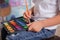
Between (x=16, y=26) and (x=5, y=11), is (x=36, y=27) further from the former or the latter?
(x=5, y=11)

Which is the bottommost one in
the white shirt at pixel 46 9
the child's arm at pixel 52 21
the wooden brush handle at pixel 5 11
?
the wooden brush handle at pixel 5 11

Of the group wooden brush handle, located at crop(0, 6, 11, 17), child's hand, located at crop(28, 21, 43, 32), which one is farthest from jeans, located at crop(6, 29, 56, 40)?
wooden brush handle, located at crop(0, 6, 11, 17)

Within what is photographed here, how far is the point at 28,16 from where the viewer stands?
1.12m

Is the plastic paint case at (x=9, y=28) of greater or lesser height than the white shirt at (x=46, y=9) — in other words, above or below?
below

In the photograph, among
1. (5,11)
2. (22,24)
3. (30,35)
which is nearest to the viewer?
(30,35)

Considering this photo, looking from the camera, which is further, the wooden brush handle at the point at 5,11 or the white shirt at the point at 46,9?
the wooden brush handle at the point at 5,11

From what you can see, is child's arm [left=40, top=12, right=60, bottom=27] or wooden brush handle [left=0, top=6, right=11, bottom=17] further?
wooden brush handle [left=0, top=6, right=11, bottom=17]

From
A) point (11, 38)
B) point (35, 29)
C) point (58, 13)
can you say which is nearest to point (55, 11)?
point (58, 13)

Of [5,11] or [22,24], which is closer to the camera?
[22,24]

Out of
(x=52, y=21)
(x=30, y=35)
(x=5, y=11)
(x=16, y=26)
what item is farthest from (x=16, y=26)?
(x=5, y=11)

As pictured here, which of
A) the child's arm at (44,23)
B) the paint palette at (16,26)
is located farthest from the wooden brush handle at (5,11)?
the child's arm at (44,23)

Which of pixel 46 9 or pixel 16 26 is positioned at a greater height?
pixel 46 9

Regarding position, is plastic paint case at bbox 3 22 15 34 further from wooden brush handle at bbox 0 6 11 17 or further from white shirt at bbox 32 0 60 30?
wooden brush handle at bbox 0 6 11 17

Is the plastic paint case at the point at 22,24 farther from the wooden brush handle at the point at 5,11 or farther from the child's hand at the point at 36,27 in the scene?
the wooden brush handle at the point at 5,11
